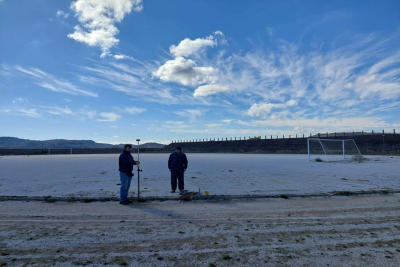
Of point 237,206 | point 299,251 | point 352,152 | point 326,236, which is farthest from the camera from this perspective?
point 352,152

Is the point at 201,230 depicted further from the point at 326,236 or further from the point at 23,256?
the point at 23,256

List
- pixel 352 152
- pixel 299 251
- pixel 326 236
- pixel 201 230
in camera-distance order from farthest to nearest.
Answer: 1. pixel 352 152
2. pixel 201 230
3. pixel 326 236
4. pixel 299 251

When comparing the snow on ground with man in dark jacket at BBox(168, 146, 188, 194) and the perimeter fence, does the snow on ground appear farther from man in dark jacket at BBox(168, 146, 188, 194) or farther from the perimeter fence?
the perimeter fence

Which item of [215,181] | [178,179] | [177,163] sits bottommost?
[215,181]

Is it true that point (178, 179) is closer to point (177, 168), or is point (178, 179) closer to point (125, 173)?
point (177, 168)

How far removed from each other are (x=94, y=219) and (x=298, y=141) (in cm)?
8472

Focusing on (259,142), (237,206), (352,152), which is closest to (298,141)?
(259,142)

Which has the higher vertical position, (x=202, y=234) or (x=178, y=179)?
(x=178, y=179)

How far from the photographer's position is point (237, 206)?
733 cm

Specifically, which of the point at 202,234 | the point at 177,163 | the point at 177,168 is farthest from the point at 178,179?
the point at 202,234

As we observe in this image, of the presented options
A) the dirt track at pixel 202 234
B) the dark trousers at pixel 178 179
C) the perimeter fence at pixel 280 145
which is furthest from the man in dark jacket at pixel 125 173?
the perimeter fence at pixel 280 145

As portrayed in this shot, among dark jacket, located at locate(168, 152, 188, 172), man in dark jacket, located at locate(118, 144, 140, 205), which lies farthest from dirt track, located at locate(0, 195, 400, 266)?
dark jacket, located at locate(168, 152, 188, 172)

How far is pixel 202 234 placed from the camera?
4.91 metres

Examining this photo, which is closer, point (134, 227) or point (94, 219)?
point (134, 227)
